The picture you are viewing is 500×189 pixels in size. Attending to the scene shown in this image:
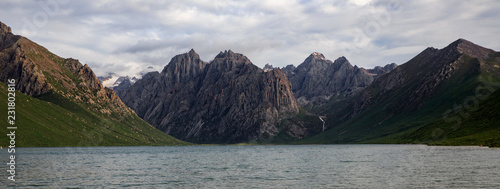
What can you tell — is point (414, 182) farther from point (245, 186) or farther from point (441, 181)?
point (245, 186)

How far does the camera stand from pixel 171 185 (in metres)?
69.1

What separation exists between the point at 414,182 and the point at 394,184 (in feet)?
15.5

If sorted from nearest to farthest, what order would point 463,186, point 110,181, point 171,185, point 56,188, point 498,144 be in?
point 463,186, point 56,188, point 171,185, point 110,181, point 498,144

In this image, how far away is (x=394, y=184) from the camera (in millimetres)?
63938

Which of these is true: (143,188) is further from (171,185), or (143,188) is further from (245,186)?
(245,186)

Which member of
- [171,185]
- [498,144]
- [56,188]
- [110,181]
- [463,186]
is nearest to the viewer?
[463,186]

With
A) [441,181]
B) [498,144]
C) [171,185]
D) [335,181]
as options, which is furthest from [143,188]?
[498,144]

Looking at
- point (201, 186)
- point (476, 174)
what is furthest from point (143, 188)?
point (476, 174)

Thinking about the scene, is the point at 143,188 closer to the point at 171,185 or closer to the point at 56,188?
the point at 171,185

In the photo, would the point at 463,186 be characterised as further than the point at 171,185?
No

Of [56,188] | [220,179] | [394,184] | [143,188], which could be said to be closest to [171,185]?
[143,188]

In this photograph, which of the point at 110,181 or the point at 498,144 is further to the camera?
the point at 498,144

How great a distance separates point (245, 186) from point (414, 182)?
30038mm

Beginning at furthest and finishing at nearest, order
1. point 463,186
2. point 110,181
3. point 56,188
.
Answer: point 110,181, point 56,188, point 463,186
